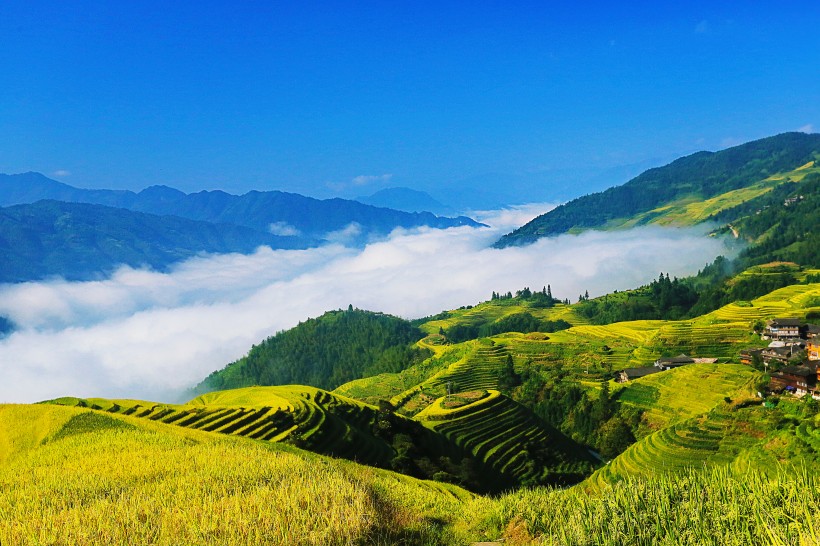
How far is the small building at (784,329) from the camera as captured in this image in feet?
299

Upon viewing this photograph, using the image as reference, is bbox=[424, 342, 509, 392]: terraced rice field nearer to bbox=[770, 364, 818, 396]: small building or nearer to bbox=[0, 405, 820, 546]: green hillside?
bbox=[770, 364, 818, 396]: small building

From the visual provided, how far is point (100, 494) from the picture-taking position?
38.3ft

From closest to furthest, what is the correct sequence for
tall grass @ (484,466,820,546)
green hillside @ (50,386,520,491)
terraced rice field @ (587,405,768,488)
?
tall grass @ (484,466,820,546)
terraced rice field @ (587,405,768,488)
green hillside @ (50,386,520,491)

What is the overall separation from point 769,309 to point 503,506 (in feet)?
422

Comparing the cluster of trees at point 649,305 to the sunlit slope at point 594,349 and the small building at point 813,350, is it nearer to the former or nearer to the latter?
the sunlit slope at point 594,349

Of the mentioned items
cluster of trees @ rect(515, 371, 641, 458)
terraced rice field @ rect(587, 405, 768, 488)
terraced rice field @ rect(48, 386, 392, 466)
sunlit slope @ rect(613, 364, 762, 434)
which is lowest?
cluster of trees @ rect(515, 371, 641, 458)

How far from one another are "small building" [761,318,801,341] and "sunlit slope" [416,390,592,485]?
2039 inches

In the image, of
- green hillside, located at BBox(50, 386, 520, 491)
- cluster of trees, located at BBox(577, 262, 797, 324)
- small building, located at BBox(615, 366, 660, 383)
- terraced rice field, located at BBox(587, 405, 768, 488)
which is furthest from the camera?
cluster of trees, located at BBox(577, 262, 797, 324)

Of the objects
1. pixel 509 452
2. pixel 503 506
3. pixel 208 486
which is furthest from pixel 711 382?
pixel 208 486

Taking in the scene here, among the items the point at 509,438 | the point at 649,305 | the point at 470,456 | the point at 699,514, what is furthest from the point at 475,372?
the point at 699,514

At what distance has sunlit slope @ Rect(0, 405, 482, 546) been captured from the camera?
8344mm

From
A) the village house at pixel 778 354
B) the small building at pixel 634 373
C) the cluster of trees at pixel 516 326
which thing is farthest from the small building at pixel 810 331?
the cluster of trees at pixel 516 326

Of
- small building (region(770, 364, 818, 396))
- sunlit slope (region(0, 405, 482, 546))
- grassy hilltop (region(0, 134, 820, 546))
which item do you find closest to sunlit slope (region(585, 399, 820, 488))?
grassy hilltop (region(0, 134, 820, 546))

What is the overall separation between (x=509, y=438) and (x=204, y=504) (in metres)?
61.1
